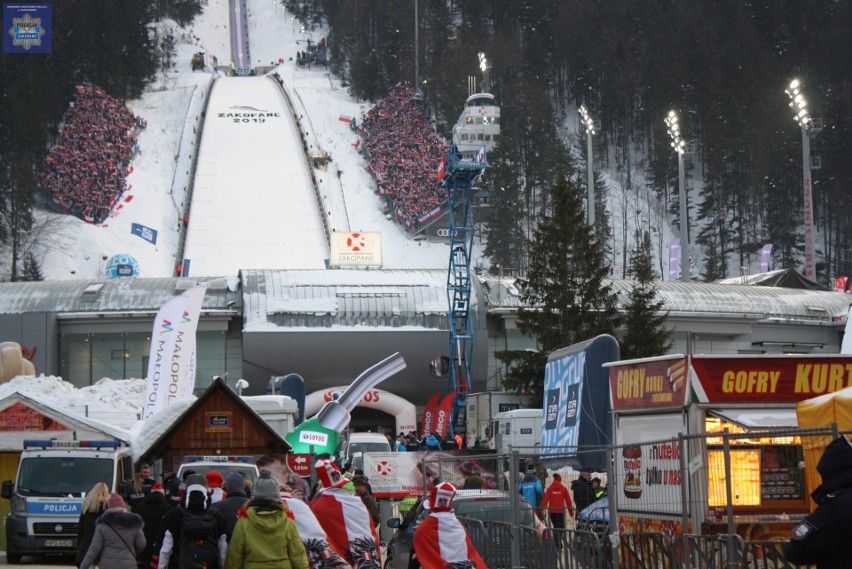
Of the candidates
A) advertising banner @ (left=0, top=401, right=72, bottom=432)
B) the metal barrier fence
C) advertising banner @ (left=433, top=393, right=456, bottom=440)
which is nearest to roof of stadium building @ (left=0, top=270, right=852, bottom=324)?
advertising banner @ (left=433, top=393, right=456, bottom=440)

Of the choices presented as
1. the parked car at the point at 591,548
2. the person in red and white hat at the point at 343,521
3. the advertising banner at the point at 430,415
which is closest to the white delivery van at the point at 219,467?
the parked car at the point at 591,548

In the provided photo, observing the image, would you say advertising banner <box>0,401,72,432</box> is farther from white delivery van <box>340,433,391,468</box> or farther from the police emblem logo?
the police emblem logo

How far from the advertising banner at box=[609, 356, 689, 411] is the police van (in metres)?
6.30

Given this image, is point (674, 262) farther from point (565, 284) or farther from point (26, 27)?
point (26, 27)

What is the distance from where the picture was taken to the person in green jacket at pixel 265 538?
27.8ft

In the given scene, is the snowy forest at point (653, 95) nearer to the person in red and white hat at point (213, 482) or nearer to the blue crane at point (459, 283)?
the blue crane at point (459, 283)

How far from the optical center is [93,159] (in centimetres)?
7231

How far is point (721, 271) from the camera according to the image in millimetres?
71000

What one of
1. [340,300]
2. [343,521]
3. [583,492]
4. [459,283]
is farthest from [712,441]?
[340,300]

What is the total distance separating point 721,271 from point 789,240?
811 cm

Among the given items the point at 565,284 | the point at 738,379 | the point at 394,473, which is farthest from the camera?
the point at 565,284

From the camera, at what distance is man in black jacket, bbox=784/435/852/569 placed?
5.77 meters

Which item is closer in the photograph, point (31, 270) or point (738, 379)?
point (738, 379)

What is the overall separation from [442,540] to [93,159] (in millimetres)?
66531
